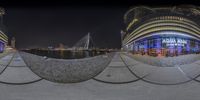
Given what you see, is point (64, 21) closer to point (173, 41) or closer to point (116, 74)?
point (116, 74)

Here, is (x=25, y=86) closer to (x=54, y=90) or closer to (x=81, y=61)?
(x=54, y=90)

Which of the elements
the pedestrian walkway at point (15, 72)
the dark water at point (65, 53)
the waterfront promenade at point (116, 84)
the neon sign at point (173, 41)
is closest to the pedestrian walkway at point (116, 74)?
the waterfront promenade at point (116, 84)

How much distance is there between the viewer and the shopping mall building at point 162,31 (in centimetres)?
332

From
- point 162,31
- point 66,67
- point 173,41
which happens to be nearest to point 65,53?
point 66,67

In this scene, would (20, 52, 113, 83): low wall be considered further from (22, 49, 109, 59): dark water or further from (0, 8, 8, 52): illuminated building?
(0, 8, 8, 52): illuminated building

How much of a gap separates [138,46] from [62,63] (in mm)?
954

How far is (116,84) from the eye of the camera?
11.2ft

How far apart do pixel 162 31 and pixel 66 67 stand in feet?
4.06

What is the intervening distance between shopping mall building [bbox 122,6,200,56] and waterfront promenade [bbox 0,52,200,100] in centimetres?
20

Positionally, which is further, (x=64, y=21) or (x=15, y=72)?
(x=64, y=21)

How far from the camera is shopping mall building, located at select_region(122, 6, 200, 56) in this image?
3.32 m

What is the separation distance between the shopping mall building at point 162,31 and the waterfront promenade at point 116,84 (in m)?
0.20

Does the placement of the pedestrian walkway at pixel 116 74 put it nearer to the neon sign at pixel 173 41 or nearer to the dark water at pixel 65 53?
the dark water at pixel 65 53

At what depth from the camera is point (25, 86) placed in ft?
11.1
